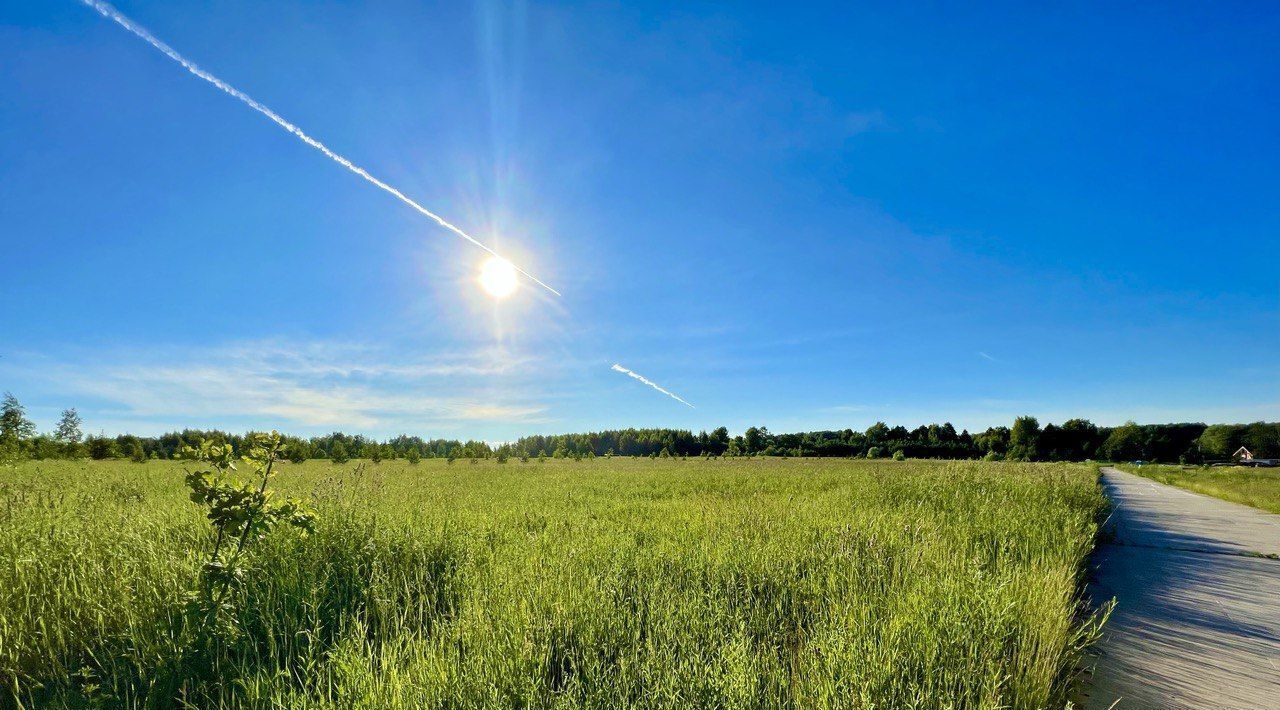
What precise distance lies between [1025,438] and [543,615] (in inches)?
4433

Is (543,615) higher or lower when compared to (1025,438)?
lower

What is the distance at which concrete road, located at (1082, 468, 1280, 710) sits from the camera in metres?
3.68

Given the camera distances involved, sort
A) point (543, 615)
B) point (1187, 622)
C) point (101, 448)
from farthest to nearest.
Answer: point (101, 448)
point (1187, 622)
point (543, 615)

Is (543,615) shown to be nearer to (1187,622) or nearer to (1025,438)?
(1187,622)

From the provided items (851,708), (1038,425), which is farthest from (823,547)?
(1038,425)

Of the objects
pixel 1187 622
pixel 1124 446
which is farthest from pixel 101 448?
pixel 1124 446

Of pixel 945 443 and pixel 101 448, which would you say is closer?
pixel 101 448

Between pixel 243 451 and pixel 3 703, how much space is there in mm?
1882

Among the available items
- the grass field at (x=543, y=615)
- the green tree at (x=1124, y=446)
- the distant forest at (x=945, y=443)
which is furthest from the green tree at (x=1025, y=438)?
the grass field at (x=543, y=615)

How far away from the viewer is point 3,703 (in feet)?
10.4

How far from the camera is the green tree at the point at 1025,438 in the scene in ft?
282

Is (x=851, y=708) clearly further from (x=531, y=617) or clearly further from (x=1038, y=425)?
(x=1038, y=425)

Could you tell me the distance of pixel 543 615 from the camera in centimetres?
366

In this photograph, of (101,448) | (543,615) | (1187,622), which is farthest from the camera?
(101,448)
